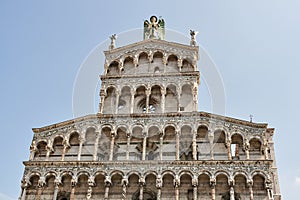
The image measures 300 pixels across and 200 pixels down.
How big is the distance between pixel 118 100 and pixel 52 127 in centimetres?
385

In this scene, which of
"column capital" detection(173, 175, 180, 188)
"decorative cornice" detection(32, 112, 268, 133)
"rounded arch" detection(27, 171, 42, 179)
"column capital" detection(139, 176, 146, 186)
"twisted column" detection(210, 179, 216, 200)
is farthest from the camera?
"decorative cornice" detection(32, 112, 268, 133)

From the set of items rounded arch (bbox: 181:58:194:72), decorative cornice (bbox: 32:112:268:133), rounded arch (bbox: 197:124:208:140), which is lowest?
rounded arch (bbox: 197:124:208:140)

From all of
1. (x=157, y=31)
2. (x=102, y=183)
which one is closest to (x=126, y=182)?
(x=102, y=183)

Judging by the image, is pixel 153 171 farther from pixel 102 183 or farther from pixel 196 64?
pixel 196 64

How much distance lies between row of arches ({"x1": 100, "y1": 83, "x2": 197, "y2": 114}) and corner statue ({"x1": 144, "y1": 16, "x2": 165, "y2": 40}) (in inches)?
199

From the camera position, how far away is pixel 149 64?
2295cm

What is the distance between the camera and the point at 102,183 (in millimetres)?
18547

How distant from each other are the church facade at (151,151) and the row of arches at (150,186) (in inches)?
1.8

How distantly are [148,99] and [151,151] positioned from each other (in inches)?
120

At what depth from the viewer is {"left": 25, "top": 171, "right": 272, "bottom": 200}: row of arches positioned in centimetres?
1756

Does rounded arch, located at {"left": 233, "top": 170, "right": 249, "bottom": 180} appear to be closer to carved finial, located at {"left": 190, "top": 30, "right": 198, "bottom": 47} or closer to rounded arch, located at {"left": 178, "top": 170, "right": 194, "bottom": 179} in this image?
rounded arch, located at {"left": 178, "top": 170, "right": 194, "bottom": 179}

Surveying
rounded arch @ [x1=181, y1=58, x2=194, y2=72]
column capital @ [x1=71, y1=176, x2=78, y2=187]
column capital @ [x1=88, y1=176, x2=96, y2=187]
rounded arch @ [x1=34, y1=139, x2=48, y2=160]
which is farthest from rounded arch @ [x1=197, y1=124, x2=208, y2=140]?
rounded arch @ [x1=34, y1=139, x2=48, y2=160]

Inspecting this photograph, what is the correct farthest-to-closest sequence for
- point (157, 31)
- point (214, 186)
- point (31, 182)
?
1. point (157, 31)
2. point (31, 182)
3. point (214, 186)

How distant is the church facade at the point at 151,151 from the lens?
701 inches
